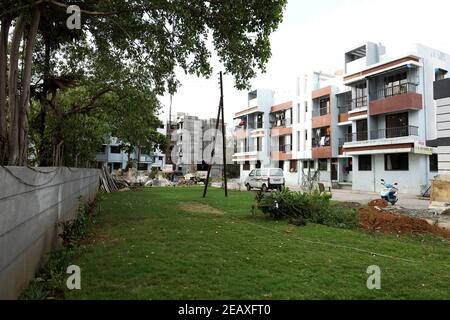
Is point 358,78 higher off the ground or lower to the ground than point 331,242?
higher

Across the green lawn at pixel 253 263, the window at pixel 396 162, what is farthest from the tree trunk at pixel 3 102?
the window at pixel 396 162

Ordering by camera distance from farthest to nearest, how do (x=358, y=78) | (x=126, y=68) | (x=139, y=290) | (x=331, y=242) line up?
(x=358, y=78) → (x=126, y=68) → (x=331, y=242) → (x=139, y=290)

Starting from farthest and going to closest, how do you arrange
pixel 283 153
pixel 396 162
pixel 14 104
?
pixel 283 153 → pixel 396 162 → pixel 14 104

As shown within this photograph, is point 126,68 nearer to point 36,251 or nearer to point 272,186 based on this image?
point 36,251

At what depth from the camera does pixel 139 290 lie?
429 centimetres

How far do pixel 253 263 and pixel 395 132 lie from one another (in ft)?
79.6

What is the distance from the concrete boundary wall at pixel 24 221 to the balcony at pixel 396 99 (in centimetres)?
2421

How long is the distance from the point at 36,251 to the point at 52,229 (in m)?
1.25

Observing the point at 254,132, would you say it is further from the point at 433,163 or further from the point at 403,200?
the point at 403,200

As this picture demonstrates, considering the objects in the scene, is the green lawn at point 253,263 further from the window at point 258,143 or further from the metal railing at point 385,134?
the window at point 258,143

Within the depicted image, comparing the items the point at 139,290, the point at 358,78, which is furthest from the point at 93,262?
the point at 358,78

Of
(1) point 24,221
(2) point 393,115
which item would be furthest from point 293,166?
(1) point 24,221

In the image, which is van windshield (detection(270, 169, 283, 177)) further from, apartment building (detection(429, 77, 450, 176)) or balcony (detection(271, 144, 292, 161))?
balcony (detection(271, 144, 292, 161))

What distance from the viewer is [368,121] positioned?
28.3 m
